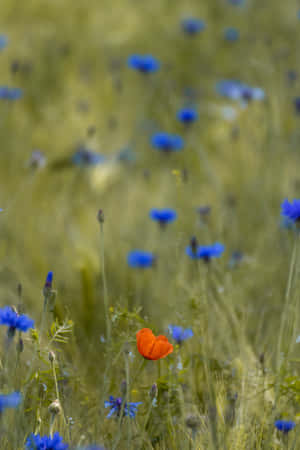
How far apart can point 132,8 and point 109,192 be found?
86.3 inches

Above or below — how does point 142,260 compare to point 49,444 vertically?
above

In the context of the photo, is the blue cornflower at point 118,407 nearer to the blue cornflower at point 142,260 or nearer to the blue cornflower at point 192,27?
the blue cornflower at point 142,260

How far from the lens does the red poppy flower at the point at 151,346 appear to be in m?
0.70

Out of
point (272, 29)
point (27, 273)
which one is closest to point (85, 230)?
point (27, 273)

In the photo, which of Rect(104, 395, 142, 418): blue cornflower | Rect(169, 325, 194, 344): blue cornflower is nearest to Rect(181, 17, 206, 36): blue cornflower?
Rect(169, 325, 194, 344): blue cornflower

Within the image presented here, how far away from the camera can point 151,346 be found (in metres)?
0.71

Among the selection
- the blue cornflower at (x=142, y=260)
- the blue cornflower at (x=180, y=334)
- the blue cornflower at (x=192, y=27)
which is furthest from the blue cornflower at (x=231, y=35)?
the blue cornflower at (x=180, y=334)

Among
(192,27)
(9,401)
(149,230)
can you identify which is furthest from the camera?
(192,27)

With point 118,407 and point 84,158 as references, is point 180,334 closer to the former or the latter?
point 118,407

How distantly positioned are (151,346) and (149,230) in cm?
110

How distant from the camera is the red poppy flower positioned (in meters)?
0.70

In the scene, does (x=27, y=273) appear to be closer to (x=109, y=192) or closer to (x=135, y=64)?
(x=109, y=192)

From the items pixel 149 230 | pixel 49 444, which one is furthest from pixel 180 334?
Result: pixel 149 230

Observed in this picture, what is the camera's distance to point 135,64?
211 centimetres
